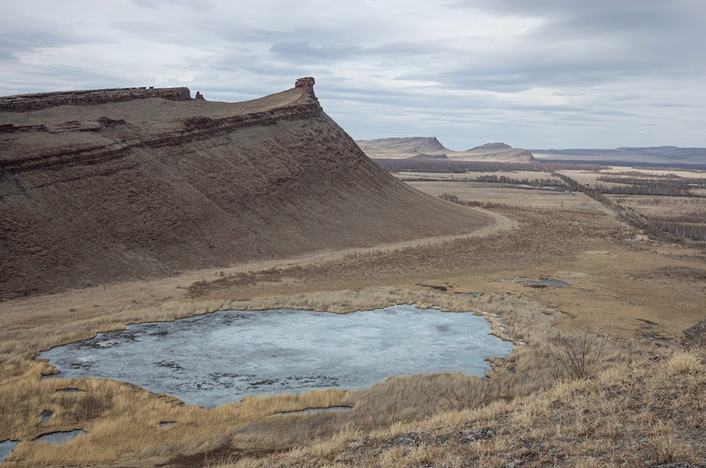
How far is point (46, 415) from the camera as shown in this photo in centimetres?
1287

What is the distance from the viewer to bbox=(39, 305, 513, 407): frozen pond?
50.7ft

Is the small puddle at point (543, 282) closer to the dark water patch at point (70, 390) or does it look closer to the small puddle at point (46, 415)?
the dark water patch at point (70, 390)

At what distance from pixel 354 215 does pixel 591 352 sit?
88.0 feet

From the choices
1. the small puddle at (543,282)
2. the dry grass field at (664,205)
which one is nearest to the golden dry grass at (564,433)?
the small puddle at (543,282)

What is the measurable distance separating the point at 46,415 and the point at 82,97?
33517 mm

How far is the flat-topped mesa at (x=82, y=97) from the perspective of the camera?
123ft

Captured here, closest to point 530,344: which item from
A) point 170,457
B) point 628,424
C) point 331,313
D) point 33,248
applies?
point 331,313

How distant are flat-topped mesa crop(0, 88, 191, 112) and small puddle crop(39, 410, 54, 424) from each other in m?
30.0

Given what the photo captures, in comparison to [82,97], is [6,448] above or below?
below

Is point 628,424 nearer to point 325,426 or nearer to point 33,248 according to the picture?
point 325,426

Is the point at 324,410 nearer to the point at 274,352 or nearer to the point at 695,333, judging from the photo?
the point at 274,352

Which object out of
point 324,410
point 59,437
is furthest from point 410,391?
point 59,437

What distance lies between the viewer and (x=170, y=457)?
36.3 ft

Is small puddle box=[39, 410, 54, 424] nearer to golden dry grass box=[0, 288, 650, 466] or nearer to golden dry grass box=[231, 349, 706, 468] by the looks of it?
golden dry grass box=[0, 288, 650, 466]
